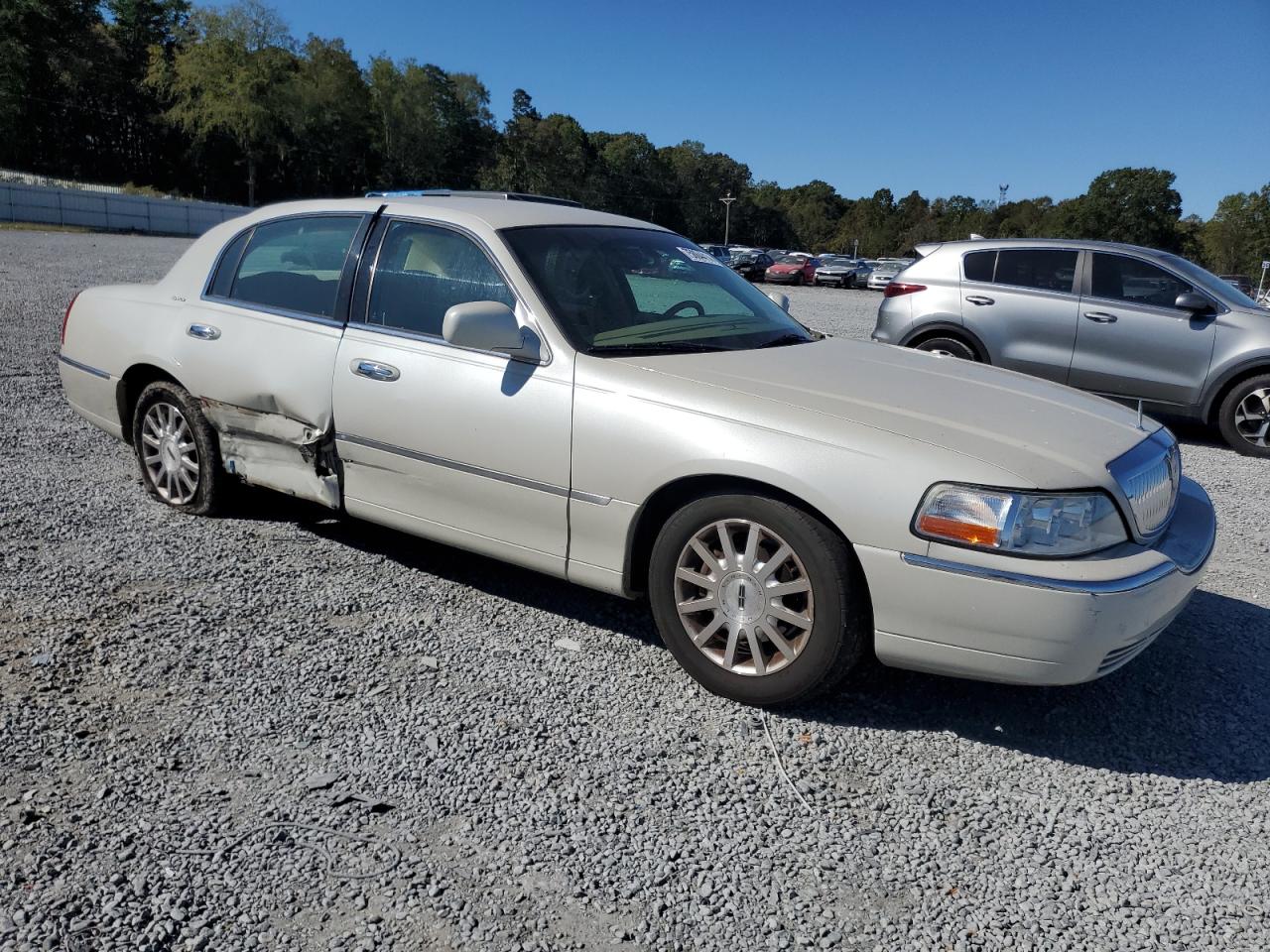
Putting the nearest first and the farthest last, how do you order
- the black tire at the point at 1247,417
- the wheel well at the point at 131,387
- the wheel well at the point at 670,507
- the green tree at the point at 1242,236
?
1. the wheel well at the point at 670,507
2. the wheel well at the point at 131,387
3. the black tire at the point at 1247,417
4. the green tree at the point at 1242,236

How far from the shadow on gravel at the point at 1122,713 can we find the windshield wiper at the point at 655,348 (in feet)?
4.56

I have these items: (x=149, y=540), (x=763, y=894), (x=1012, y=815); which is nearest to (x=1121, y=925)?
(x=1012, y=815)

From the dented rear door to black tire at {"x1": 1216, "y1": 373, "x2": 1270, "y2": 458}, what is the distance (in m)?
7.16

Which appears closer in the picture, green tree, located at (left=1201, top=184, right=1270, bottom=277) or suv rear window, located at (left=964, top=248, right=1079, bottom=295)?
suv rear window, located at (left=964, top=248, right=1079, bottom=295)

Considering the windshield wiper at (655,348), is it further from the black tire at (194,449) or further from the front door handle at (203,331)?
the black tire at (194,449)

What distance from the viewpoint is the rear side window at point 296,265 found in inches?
170

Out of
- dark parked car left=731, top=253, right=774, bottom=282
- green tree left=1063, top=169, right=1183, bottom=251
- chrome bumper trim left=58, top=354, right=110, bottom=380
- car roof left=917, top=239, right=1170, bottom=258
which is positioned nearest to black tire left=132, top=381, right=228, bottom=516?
chrome bumper trim left=58, top=354, right=110, bottom=380

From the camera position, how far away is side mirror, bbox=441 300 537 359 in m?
3.49

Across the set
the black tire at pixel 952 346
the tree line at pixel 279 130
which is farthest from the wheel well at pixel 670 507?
the tree line at pixel 279 130

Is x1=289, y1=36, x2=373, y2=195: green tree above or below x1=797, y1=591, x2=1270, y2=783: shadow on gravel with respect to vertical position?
above

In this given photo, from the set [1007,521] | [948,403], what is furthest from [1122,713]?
[948,403]

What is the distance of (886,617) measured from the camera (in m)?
3.03

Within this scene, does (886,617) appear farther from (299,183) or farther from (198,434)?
(299,183)

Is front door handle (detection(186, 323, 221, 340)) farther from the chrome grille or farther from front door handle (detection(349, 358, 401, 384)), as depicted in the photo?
the chrome grille
